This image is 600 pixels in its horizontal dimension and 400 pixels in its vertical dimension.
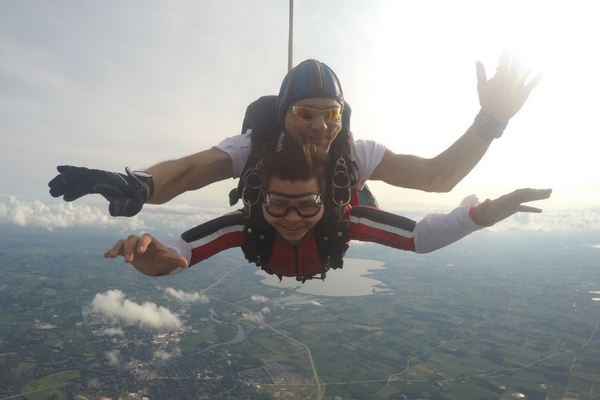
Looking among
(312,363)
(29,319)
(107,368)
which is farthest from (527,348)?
(29,319)

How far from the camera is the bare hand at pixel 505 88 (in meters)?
2.43

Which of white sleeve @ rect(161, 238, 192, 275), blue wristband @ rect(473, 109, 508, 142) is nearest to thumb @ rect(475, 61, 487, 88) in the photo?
blue wristband @ rect(473, 109, 508, 142)

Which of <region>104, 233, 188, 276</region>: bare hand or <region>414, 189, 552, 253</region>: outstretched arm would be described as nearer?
<region>104, 233, 188, 276</region>: bare hand

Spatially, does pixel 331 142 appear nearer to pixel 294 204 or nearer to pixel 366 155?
pixel 366 155

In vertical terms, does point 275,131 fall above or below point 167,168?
above

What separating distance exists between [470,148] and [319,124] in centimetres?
124

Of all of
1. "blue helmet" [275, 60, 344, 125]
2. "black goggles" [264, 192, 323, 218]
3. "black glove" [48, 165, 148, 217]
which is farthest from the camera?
"blue helmet" [275, 60, 344, 125]

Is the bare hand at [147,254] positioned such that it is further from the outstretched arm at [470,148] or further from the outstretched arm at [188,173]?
the outstretched arm at [470,148]

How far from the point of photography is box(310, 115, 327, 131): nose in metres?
2.69

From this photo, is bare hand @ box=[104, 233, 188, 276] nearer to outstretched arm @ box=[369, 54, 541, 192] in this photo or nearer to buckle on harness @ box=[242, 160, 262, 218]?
buckle on harness @ box=[242, 160, 262, 218]

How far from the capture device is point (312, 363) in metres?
38.7

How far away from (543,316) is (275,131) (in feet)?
243

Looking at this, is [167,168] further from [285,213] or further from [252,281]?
[252,281]

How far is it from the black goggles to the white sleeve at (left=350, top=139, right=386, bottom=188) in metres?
0.58
